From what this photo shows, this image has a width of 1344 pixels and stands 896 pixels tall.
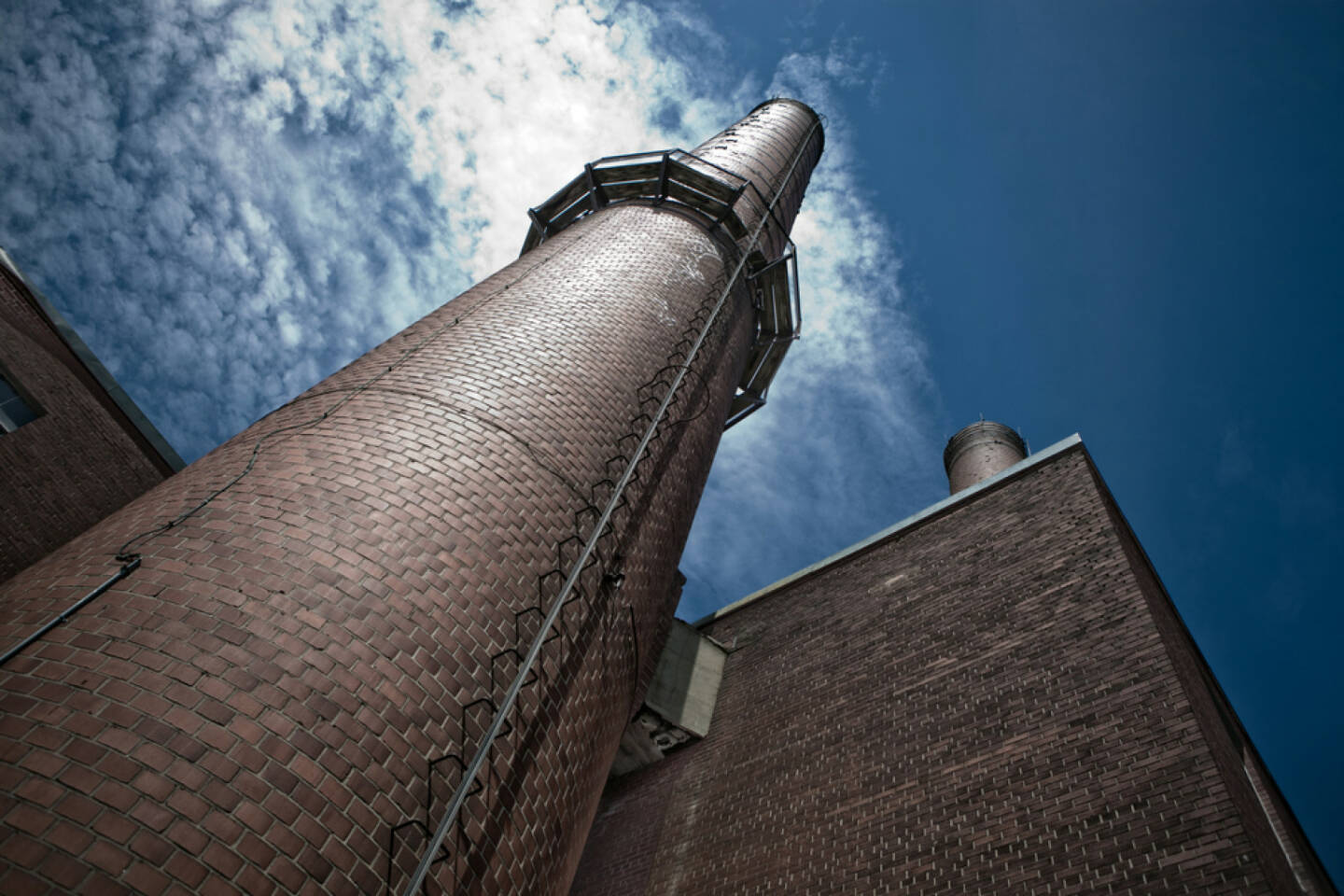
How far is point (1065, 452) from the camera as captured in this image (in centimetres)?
1053

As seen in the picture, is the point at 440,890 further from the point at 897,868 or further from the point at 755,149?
the point at 755,149

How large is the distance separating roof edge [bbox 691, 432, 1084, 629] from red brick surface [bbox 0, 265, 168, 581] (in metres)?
9.52

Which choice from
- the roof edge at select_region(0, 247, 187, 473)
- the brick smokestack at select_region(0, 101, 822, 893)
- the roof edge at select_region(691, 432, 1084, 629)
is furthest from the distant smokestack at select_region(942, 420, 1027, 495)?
the roof edge at select_region(0, 247, 187, 473)

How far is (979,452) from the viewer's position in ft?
66.7

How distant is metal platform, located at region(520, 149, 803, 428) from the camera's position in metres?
11.0

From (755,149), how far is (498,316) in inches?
321

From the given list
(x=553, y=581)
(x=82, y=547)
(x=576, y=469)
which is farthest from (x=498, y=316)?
(x=82, y=547)

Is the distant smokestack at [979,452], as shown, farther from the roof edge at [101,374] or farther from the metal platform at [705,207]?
the roof edge at [101,374]

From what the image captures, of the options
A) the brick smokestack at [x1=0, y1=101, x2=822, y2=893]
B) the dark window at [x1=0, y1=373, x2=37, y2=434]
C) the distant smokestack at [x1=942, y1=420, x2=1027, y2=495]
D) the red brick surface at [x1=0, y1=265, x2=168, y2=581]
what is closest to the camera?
the brick smokestack at [x1=0, y1=101, x2=822, y2=893]

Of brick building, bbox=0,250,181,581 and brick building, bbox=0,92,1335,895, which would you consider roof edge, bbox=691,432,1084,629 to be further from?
brick building, bbox=0,250,181,581

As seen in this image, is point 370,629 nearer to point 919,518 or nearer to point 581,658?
point 581,658

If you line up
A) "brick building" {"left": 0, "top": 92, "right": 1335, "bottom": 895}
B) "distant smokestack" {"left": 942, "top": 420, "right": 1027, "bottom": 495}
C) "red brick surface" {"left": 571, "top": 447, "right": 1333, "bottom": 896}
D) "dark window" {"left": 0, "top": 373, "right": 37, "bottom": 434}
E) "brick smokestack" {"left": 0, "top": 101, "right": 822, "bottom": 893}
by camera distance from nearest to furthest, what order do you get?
"brick smokestack" {"left": 0, "top": 101, "right": 822, "bottom": 893} < "brick building" {"left": 0, "top": 92, "right": 1335, "bottom": 895} < "red brick surface" {"left": 571, "top": 447, "right": 1333, "bottom": 896} < "dark window" {"left": 0, "top": 373, "right": 37, "bottom": 434} < "distant smokestack" {"left": 942, "top": 420, "right": 1027, "bottom": 495}

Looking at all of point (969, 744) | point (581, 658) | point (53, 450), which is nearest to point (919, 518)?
point (969, 744)

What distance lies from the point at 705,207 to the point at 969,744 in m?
7.46
